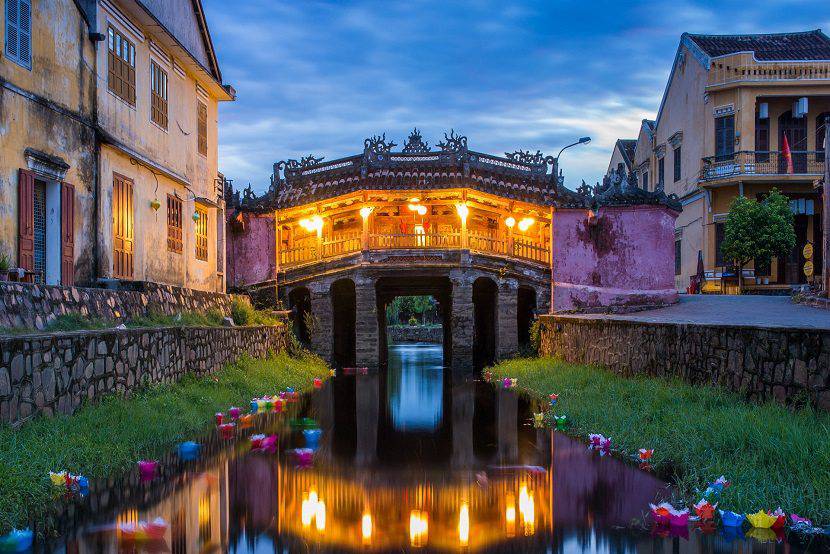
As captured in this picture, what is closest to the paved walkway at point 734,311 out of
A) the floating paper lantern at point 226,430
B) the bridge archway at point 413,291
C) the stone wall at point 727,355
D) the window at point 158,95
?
the stone wall at point 727,355

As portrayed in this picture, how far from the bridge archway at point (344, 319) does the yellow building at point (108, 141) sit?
9115 millimetres

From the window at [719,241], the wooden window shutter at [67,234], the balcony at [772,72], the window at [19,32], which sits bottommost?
the wooden window shutter at [67,234]

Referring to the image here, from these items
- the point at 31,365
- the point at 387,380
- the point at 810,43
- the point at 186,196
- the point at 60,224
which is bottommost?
the point at 387,380

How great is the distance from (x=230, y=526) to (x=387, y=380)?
652 inches

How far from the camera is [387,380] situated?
23.2m

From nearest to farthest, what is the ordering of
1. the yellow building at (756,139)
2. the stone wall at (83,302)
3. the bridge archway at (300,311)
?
the stone wall at (83,302) → the bridge archway at (300,311) → the yellow building at (756,139)

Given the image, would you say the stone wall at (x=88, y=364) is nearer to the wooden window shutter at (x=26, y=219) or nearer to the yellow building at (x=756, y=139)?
the wooden window shutter at (x=26, y=219)

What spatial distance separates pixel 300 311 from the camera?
32.6 meters

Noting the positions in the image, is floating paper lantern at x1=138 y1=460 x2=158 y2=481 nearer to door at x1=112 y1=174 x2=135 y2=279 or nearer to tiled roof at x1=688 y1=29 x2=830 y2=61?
door at x1=112 y1=174 x2=135 y2=279

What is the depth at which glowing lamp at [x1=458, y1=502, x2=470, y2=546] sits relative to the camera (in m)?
6.13

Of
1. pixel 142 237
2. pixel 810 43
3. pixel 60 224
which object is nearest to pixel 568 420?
pixel 60 224

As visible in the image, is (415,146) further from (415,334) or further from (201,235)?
(415,334)

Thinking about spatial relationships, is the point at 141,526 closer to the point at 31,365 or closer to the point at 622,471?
the point at 31,365

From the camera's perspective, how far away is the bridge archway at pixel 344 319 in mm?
32094
